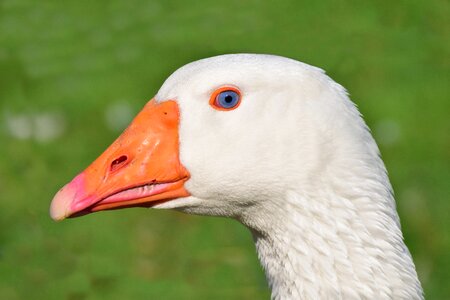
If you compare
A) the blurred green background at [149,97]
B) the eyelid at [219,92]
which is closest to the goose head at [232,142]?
the eyelid at [219,92]

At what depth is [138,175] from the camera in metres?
4.78

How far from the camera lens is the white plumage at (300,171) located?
15.4 ft

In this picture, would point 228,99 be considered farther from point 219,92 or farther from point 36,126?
point 36,126

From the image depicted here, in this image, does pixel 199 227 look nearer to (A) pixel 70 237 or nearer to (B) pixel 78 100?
(A) pixel 70 237

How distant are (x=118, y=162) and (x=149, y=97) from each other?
497 centimetres

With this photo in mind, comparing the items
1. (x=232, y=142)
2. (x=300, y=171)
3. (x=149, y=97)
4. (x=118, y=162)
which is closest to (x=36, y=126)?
(x=149, y=97)

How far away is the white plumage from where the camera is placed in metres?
4.71

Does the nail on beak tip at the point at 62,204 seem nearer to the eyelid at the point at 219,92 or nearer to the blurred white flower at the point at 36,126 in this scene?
the eyelid at the point at 219,92

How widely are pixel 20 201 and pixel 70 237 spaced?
0.68 metres

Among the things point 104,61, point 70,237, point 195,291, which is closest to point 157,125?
point 195,291

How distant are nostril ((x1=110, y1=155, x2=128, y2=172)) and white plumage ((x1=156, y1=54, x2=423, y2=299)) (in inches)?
10.0

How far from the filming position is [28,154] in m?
9.38

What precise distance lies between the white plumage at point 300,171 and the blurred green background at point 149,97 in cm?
292

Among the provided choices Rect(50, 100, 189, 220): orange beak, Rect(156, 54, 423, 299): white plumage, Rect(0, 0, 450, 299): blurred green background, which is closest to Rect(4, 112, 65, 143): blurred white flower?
Rect(0, 0, 450, 299): blurred green background
